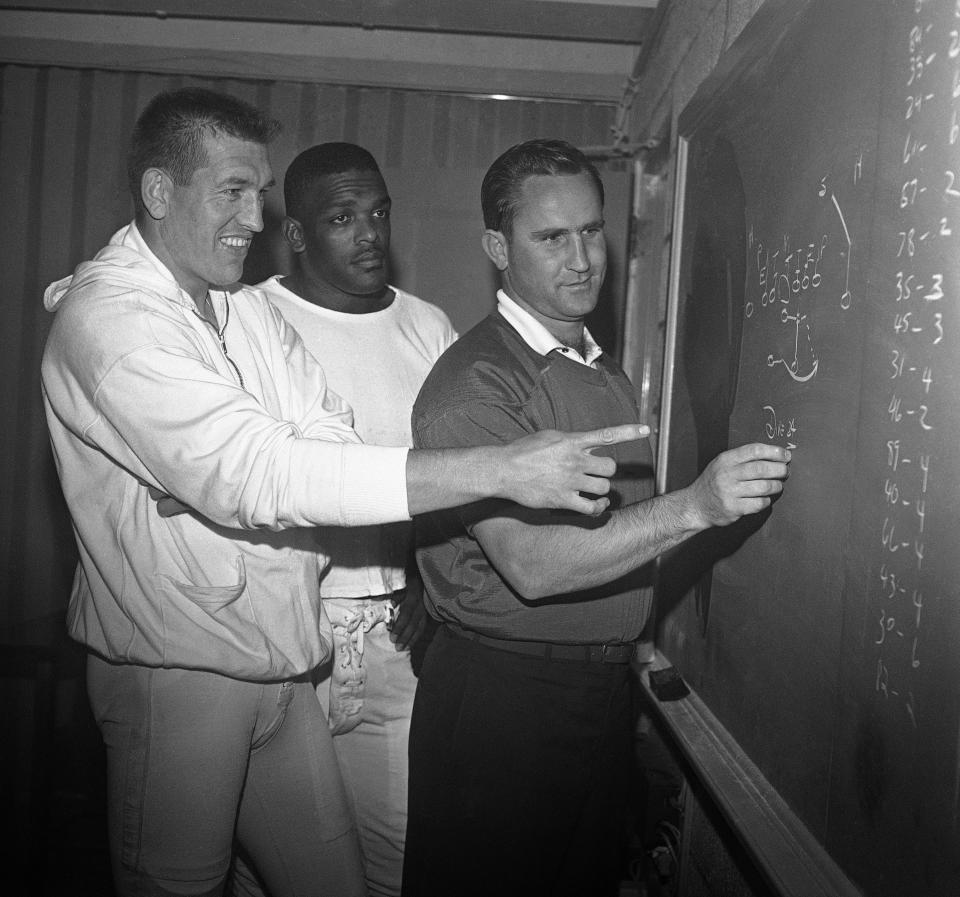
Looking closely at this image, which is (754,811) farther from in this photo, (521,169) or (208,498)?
(521,169)

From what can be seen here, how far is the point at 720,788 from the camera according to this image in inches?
53.5

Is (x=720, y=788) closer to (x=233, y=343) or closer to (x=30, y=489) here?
(x=233, y=343)

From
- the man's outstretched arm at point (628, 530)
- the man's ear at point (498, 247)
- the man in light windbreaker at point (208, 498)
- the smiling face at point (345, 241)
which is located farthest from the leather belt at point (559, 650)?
the smiling face at point (345, 241)

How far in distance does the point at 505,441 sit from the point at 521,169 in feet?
1.87

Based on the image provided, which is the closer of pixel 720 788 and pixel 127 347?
pixel 127 347

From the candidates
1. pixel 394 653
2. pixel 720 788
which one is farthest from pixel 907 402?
pixel 394 653

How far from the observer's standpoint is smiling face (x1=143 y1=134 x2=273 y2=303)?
4.73 feet

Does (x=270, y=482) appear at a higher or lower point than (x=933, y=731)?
higher

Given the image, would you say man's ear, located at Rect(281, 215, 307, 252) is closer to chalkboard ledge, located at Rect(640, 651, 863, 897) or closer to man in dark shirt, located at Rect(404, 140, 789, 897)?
man in dark shirt, located at Rect(404, 140, 789, 897)

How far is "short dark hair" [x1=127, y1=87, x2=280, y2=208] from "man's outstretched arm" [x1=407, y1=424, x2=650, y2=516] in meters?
0.72

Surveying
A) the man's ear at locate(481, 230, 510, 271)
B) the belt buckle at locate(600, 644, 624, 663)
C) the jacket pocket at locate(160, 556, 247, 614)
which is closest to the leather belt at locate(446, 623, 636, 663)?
the belt buckle at locate(600, 644, 624, 663)

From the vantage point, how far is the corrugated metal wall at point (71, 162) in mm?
3148

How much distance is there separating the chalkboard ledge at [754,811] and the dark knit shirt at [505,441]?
0.77 ft

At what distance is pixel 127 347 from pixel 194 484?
A: 8.5 inches
